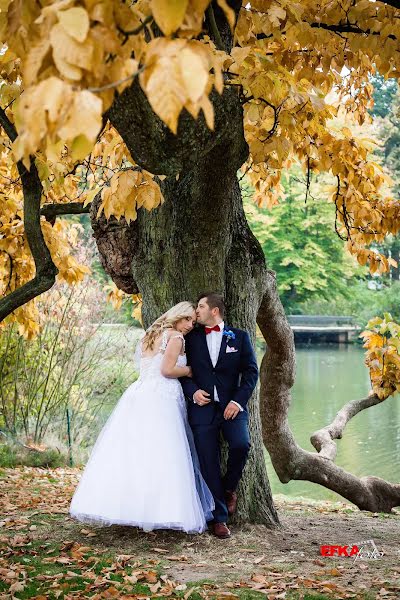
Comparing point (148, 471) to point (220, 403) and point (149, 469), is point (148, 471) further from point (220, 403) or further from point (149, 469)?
point (220, 403)

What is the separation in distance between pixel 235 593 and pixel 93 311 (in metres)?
8.68

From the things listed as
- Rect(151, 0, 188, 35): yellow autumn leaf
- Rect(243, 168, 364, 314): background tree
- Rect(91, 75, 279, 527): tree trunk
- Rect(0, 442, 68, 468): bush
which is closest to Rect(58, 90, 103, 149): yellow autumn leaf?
Rect(151, 0, 188, 35): yellow autumn leaf

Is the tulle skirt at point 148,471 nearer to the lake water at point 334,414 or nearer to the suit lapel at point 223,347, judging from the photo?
the suit lapel at point 223,347

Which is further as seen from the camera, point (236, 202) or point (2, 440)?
point (2, 440)

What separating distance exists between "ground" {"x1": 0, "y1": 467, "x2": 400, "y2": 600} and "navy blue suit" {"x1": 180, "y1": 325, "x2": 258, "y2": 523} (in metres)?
0.44

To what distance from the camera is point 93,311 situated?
1273 centimetres

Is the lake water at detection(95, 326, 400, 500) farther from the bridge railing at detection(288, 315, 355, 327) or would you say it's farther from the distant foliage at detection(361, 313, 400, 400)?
the bridge railing at detection(288, 315, 355, 327)

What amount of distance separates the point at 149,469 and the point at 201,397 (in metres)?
0.63

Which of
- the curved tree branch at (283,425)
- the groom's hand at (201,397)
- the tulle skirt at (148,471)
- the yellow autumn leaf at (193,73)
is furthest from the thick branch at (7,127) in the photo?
the yellow autumn leaf at (193,73)

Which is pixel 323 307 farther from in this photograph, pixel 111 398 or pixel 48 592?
pixel 48 592

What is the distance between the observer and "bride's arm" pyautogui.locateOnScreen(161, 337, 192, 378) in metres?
5.62

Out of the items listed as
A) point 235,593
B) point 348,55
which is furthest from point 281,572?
point 348,55

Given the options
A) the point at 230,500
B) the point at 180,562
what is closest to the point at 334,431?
the point at 230,500

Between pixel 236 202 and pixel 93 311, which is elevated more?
pixel 236 202
